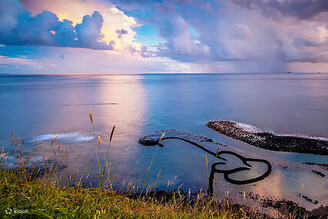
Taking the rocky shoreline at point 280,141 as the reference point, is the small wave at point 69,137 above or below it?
below

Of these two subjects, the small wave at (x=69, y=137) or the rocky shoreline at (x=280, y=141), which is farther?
the small wave at (x=69, y=137)

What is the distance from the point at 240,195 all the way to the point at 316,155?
9593mm

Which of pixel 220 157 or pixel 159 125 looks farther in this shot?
pixel 159 125

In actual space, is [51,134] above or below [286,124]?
below

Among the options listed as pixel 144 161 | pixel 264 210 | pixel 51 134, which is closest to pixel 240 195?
pixel 264 210

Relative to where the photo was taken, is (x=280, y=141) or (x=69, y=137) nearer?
(x=280, y=141)

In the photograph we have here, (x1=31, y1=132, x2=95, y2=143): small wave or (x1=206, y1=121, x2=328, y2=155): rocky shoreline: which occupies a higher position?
(x1=206, y1=121, x2=328, y2=155): rocky shoreline

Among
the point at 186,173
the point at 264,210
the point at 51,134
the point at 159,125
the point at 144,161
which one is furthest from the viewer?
the point at 159,125

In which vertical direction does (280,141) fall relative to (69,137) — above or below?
above

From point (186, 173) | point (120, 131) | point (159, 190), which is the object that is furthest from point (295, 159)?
point (120, 131)

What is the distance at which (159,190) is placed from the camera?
971 centimetres

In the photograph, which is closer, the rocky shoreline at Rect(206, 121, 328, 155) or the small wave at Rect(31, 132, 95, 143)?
the rocky shoreline at Rect(206, 121, 328, 155)

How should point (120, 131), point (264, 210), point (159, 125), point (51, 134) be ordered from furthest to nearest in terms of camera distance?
point (159, 125)
point (120, 131)
point (51, 134)
point (264, 210)

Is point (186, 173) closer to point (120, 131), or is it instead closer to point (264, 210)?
point (264, 210)
